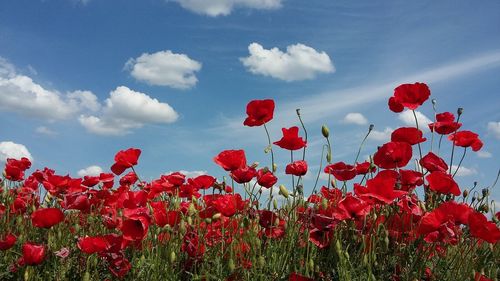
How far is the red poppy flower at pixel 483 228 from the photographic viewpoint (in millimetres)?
2904

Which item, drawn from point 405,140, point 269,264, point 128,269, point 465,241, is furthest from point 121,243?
point 465,241

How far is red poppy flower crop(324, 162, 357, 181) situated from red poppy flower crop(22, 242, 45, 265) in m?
1.90

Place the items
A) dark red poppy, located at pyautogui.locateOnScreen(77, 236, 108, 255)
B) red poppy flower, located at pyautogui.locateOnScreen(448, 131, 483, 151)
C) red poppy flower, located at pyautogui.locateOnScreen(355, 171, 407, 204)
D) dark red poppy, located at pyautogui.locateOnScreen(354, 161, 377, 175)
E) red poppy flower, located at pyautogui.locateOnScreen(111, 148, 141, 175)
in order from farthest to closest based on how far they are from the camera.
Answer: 1. red poppy flower, located at pyautogui.locateOnScreen(448, 131, 483, 151)
2. red poppy flower, located at pyautogui.locateOnScreen(111, 148, 141, 175)
3. dark red poppy, located at pyautogui.locateOnScreen(354, 161, 377, 175)
4. dark red poppy, located at pyautogui.locateOnScreen(77, 236, 108, 255)
5. red poppy flower, located at pyautogui.locateOnScreen(355, 171, 407, 204)

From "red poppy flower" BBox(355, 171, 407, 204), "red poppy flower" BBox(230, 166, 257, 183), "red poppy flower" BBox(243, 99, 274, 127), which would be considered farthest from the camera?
"red poppy flower" BBox(243, 99, 274, 127)

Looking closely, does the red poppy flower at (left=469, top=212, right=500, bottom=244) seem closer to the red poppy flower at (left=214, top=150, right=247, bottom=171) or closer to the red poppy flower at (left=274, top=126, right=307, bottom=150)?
the red poppy flower at (left=274, top=126, right=307, bottom=150)

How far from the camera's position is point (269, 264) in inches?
129

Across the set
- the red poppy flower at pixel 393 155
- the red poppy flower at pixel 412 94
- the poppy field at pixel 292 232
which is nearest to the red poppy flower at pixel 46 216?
the poppy field at pixel 292 232

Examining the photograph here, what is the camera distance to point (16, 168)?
5.38 metres

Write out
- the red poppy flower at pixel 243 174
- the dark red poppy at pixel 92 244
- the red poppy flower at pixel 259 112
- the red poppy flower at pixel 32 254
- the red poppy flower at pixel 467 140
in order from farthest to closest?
the red poppy flower at pixel 467 140
the red poppy flower at pixel 259 112
the red poppy flower at pixel 243 174
the red poppy flower at pixel 32 254
the dark red poppy at pixel 92 244

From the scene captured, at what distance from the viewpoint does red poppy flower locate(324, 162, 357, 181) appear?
3631mm

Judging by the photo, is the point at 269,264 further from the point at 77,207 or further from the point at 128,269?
the point at 77,207

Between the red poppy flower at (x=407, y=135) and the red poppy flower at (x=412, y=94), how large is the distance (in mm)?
218

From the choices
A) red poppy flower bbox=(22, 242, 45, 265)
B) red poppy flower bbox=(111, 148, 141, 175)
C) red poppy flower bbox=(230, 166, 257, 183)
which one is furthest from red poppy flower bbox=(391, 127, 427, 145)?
red poppy flower bbox=(22, 242, 45, 265)

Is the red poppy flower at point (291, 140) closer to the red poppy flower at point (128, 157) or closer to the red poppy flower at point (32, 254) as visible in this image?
the red poppy flower at point (128, 157)
